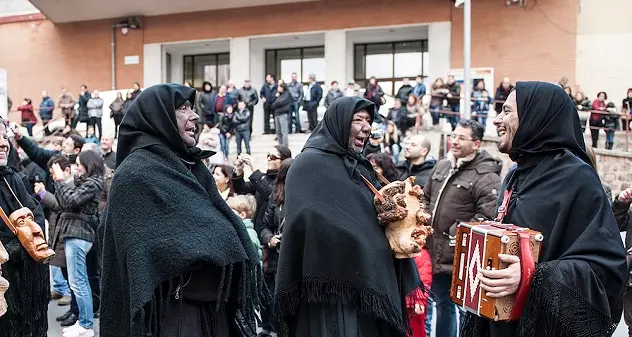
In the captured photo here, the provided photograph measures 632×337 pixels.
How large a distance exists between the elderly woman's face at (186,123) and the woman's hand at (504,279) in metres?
1.66

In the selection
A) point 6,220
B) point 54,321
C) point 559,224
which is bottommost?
point 54,321

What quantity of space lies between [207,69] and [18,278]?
2443 cm

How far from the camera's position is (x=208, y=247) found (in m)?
3.08

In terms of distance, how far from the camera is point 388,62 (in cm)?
2578

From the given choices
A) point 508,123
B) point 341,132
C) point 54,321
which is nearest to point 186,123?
point 341,132

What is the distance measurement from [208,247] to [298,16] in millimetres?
22755

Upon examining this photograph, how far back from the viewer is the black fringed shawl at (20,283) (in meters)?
4.62

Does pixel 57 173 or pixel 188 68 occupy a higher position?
pixel 188 68

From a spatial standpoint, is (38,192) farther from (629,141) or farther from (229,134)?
(629,141)

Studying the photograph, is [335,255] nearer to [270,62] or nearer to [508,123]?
[508,123]

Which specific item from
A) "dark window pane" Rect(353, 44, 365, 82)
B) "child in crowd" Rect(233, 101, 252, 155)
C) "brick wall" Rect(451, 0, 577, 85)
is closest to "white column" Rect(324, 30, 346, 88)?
"dark window pane" Rect(353, 44, 365, 82)

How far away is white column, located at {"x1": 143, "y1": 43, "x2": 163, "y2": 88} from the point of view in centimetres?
2702

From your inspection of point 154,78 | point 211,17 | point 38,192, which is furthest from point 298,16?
point 38,192

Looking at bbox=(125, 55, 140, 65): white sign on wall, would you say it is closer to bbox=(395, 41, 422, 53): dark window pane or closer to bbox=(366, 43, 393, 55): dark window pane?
bbox=(366, 43, 393, 55): dark window pane
